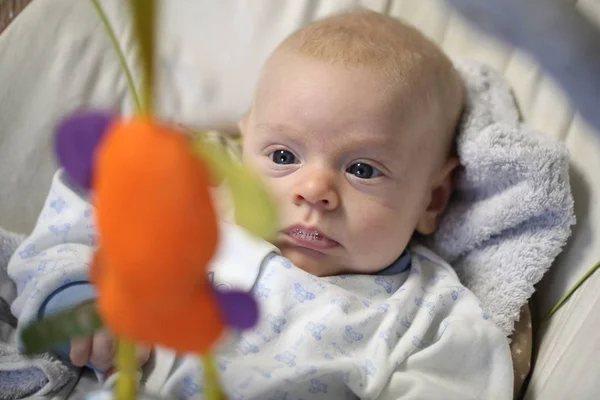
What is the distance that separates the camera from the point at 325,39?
825 millimetres

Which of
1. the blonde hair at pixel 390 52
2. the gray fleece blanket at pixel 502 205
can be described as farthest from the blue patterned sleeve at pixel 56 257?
the gray fleece blanket at pixel 502 205

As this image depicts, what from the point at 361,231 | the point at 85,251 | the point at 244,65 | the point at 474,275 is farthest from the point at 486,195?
the point at 85,251

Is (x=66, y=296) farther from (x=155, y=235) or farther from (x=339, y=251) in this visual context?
(x=155, y=235)

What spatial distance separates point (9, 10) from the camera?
1007mm

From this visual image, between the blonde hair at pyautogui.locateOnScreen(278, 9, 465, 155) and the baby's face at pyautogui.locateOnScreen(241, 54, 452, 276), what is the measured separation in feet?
0.06

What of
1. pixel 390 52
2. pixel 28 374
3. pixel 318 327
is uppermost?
pixel 390 52

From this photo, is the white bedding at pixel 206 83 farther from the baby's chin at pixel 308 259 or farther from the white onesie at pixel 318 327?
the baby's chin at pixel 308 259

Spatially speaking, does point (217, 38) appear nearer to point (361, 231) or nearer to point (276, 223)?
point (361, 231)

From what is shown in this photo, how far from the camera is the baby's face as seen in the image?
75 cm

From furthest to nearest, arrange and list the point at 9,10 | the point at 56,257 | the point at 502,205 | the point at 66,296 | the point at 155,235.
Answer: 1. the point at 9,10
2. the point at 502,205
3. the point at 56,257
4. the point at 66,296
5. the point at 155,235

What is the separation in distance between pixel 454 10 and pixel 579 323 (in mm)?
541

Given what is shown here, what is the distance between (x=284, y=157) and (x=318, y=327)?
20cm

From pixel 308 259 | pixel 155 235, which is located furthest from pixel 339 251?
pixel 155 235

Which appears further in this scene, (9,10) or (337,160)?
(9,10)
